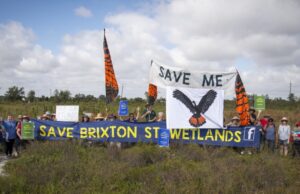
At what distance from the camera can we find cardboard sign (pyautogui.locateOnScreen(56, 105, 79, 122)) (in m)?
12.0

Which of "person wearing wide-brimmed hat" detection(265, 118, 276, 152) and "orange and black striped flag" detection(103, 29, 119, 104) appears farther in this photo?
"orange and black striped flag" detection(103, 29, 119, 104)

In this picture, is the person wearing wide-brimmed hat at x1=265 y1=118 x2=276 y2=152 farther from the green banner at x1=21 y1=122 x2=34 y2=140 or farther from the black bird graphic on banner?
the green banner at x1=21 y1=122 x2=34 y2=140

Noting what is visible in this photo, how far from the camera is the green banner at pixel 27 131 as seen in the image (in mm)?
10852

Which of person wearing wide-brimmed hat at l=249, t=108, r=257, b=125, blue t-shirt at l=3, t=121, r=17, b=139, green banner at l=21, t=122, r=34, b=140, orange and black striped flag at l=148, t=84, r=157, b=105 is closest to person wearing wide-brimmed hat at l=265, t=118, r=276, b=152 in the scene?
person wearing wide-brimmed hat at l=249, t=108, r=257, b=125

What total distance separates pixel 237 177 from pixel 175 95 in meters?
4.18

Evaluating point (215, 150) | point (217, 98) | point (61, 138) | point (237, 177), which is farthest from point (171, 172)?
point (61, 138)

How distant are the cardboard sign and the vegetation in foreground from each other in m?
1.90

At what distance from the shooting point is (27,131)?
10.9 metres

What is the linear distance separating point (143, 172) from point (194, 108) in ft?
A: 12.7

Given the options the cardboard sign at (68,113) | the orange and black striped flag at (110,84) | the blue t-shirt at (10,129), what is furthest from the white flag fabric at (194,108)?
the blue t-shirt at (10,129)

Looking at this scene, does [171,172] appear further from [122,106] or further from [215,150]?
[122,106]

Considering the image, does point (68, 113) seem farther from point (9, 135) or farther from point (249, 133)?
point (249, 133)

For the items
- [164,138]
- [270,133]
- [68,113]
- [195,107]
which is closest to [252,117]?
[270,133]

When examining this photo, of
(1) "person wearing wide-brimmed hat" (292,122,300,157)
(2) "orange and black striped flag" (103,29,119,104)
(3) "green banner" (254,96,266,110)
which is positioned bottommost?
(1) "person wearing wide-brimmed hat" (292,122,300,157)
